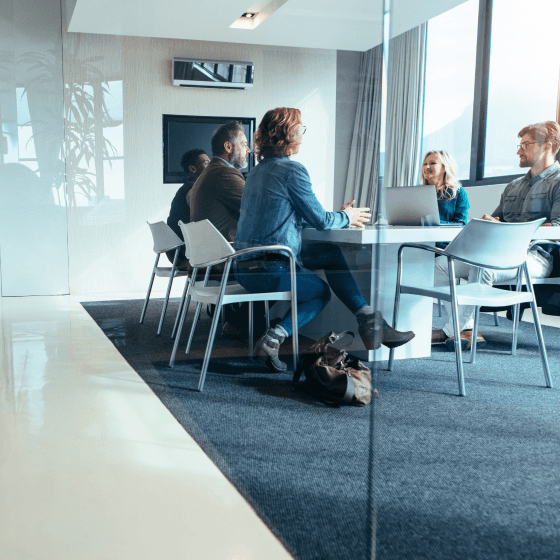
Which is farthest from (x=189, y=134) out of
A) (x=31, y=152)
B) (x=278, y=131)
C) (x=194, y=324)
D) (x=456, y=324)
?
(x=456, y=324)

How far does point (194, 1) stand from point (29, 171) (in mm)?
807

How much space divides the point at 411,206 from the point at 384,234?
178 millimetres

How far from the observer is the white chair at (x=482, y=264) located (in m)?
1.75

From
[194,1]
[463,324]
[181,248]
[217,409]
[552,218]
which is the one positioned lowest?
[217,409]

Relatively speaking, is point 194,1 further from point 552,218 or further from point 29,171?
point 552,218

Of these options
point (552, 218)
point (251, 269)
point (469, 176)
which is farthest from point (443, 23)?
point (251, 269)

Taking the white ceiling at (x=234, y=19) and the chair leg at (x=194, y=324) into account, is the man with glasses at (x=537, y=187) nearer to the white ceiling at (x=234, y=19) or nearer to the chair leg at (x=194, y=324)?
the white ceiling at (x=234, y=19)

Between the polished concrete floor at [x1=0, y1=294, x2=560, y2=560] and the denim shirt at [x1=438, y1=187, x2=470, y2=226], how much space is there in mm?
465

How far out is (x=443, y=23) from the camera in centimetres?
144

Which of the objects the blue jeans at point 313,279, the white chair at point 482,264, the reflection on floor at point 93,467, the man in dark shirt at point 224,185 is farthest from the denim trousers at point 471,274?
the reflection on floor at point 93,467

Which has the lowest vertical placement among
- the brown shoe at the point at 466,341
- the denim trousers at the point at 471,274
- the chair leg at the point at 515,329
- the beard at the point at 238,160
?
the brown shoe at the point at 466,341

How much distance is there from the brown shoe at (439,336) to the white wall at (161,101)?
98 centimetres

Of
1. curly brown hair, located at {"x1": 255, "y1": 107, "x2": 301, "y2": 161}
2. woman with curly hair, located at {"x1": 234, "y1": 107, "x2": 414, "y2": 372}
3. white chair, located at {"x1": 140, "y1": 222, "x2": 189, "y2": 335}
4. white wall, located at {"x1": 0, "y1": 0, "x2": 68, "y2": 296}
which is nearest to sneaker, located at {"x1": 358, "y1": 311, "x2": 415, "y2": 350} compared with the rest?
woman with curly hair, located at {"x1": 234, "y1": 107, "x2": 414, "y2": 372}

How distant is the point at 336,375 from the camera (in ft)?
6.56
